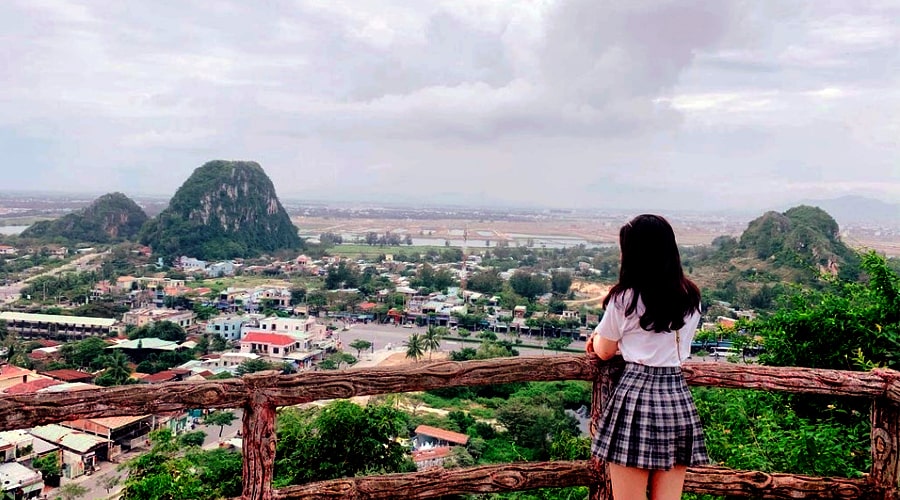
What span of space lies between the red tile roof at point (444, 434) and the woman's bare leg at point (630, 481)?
36.9 ft

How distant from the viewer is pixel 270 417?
1.77 meters

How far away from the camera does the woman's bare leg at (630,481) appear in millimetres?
1675

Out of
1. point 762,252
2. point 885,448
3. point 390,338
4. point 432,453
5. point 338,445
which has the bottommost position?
point 390,338

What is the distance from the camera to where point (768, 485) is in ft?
7.02

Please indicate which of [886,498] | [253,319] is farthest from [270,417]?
[253,319]

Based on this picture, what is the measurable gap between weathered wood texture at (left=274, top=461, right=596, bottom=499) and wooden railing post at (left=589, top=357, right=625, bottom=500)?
0.11 ft

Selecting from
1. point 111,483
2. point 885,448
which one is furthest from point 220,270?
point 885,448

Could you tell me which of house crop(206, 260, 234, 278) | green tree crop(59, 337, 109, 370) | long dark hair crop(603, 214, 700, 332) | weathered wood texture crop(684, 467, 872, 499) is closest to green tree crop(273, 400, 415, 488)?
weathered wood texture crop(684, 467, 872, 499)

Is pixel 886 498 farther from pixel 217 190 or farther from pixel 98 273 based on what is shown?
pixel 217 190

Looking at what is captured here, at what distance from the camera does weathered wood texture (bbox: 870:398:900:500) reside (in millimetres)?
2049

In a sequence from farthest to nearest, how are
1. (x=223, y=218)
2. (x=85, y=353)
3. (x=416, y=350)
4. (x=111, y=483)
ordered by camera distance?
(x=223, y=218) → (x=85, y=353) → (x=416, y=350) → (x=111, y=483)

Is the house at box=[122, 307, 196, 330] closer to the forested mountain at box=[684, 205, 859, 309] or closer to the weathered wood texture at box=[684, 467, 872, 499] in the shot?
the forested mountain at box=[684, 205, 859, 309]

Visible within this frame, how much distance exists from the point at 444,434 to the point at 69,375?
1486 centimetres

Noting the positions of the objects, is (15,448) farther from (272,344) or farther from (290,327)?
(290,327)
